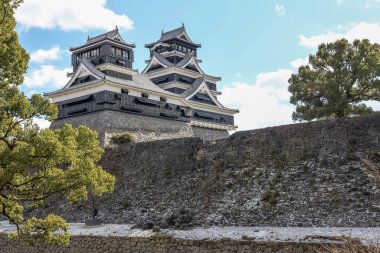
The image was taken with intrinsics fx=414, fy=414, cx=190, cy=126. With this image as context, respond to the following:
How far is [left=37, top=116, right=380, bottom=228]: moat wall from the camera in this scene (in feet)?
48.8

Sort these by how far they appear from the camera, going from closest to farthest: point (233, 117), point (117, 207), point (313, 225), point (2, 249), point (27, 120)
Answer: point (27, 120) → point (313, 225) → point (2, 249) → point (117, 207) → point (233, 117)

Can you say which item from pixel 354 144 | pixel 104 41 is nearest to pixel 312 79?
pixel 354 144

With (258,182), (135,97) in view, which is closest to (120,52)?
(135,97)

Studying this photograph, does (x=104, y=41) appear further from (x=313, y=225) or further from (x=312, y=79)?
(x=313, y=225)

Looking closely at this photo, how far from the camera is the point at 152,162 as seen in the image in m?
21.6

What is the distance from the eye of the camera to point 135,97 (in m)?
34.1

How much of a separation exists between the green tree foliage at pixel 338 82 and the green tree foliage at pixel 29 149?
57.7ft

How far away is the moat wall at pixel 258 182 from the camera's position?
14859 mm

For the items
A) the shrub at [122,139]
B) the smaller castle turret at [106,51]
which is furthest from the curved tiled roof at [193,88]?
the shrub at [122,139]

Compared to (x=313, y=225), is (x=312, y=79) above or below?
above

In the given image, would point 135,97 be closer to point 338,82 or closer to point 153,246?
point 338,82

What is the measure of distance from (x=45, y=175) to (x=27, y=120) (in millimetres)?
1428

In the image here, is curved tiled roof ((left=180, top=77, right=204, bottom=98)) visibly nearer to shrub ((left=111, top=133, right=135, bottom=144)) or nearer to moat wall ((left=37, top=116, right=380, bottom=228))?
shrub ((left=111, top=133, right=135, bottom=144))

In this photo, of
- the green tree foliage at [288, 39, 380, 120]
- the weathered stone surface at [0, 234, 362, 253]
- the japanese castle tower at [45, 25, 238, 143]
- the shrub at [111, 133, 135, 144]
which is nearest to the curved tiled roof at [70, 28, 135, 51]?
the japanese castle tower at [45, 25, 238, 143]
